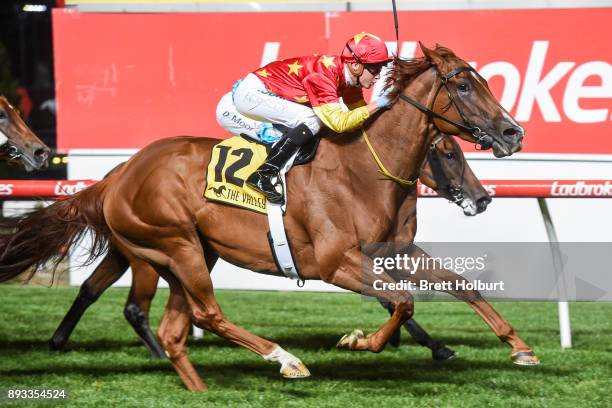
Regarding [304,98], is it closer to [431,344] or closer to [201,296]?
[201,296]

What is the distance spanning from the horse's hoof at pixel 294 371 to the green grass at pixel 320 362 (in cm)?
14

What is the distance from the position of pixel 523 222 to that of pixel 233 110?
355 cm

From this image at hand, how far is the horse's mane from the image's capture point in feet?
16.7

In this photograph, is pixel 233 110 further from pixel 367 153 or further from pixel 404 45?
pixel 404 45

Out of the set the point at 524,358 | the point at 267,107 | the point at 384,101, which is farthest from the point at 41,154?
the point at 524,358

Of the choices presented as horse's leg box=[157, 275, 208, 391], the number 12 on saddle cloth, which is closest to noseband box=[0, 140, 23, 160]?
horse's leg box=[157, 275, 208, 391]

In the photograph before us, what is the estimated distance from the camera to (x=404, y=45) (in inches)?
Answer: 328

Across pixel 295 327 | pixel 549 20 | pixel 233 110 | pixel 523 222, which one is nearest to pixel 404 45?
pixel 549 20

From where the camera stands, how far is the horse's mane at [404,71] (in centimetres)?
508

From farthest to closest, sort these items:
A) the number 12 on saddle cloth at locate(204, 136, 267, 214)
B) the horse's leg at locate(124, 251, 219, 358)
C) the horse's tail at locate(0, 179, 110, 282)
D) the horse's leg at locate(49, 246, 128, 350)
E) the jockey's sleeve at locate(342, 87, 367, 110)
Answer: the horse's leg at locate(49, 246, 128, 350), the horse's leg at locate(124, 251, 219, 358), the horse's tail at locate(0, 179, 110, 282), the jockey's sleeve at locate(342, 87, 367, 110), the number 12 on saddle cloth at locate(204, 136, 267, 214)

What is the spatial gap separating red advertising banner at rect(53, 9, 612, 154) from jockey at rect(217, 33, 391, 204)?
3097mm

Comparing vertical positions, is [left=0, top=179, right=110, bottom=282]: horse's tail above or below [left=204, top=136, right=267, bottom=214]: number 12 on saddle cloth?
below

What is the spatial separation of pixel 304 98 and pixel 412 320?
5.51 feet

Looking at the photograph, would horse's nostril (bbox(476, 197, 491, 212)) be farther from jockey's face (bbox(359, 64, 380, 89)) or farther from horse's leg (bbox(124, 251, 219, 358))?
horse's leg (bbox(124, 251, 219, 358))
